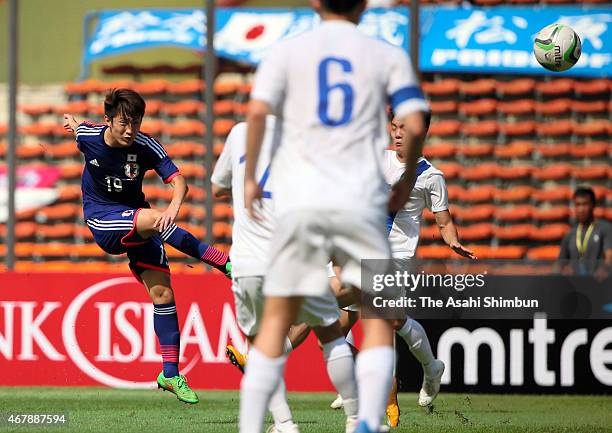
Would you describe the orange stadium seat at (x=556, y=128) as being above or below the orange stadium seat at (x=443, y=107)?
below

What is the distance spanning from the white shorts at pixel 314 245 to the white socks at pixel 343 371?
115 cm

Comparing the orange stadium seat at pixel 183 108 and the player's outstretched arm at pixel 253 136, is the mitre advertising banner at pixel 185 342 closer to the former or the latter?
the orange stadium seat at pixel 183 108

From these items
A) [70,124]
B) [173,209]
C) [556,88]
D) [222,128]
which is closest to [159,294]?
[173,209]

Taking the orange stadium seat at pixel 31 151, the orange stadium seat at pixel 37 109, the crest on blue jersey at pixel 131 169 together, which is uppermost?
the orange stadium seat at pixel 37 109

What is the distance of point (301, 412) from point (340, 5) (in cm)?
434

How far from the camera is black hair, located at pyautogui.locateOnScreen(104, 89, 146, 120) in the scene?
282 inches

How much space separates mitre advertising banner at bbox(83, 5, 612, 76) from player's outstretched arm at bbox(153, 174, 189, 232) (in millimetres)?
6860

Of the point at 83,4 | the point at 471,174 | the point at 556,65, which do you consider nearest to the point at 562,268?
the point at 556,65

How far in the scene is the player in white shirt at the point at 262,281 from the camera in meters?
5.60

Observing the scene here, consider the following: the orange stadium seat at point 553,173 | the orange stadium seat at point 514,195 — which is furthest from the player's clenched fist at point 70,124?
the orange stadium seat at point 553,173

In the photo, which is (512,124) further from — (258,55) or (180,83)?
(180,83)

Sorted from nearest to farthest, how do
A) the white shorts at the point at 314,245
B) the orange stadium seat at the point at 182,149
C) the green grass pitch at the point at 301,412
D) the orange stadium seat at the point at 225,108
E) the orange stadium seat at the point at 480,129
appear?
1. the white shorts at the point at 314,245
2. the green grass pitch at the point at 301,412
3. the orange stadium seat at the point at 480,129
4. the orange stadium seat at the point at 182,149
5. the orange stadium seat at the point at 225,108

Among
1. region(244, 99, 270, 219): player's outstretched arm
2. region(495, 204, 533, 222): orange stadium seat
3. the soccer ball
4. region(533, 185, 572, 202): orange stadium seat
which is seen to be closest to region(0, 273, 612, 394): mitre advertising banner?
the soccer ball

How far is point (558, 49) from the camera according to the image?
870cm
